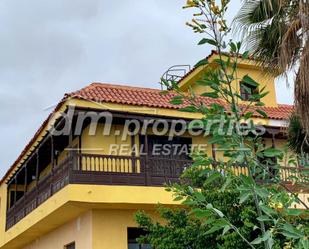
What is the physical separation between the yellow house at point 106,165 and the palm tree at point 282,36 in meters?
2.16

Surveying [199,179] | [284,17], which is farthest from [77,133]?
[284,17]

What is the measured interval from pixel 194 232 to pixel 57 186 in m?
5.17

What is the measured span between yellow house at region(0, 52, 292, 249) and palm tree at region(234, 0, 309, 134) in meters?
2.16

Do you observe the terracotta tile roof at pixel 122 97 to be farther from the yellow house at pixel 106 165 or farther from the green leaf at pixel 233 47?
the green leaf at pixel 233 47

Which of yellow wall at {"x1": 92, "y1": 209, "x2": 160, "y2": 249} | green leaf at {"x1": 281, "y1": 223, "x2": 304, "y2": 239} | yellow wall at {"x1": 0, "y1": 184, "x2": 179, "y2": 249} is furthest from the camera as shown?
yellow wall at {"x1": 92, "y1": 209, "x2": 160, "y2": 249}

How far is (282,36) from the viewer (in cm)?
885

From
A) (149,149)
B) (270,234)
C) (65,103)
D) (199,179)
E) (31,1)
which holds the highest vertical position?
(31,1)

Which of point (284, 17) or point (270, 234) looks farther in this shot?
point (284, 17)

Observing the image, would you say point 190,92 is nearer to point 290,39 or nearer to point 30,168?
point 290,39

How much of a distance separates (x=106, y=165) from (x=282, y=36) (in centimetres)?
608

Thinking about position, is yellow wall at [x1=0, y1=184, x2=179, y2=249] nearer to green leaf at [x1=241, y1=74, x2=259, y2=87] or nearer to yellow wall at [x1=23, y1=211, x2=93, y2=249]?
yellow wall at [x1=23, y1=211, x2=93, y2=249]

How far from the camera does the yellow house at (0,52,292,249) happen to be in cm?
1256

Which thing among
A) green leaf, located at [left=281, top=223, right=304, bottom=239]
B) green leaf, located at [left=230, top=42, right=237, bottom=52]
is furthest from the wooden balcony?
green leaf, located at [left=281, top=223, right=304, bottom=239]

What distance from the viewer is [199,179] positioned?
10352 mm
